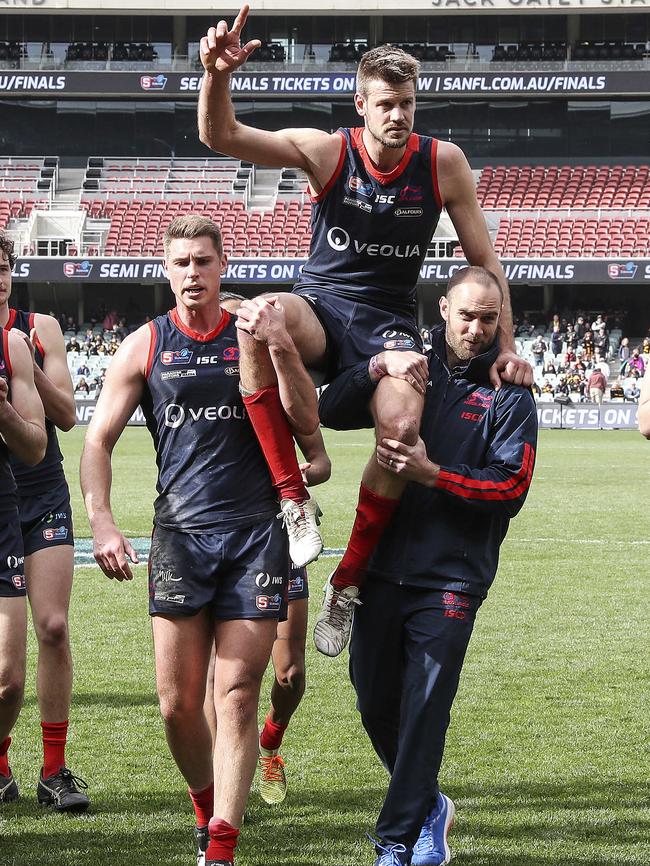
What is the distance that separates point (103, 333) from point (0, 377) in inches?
1469

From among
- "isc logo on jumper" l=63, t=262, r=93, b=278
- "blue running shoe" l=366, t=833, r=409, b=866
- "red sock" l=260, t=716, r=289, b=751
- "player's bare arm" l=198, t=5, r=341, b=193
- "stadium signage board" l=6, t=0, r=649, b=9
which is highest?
"stadium signage board" l=6, t=0, r=649, b=9

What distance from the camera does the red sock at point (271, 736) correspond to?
5.60 meters

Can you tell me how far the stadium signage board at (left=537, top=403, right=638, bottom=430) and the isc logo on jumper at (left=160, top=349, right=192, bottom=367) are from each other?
98.4 feet

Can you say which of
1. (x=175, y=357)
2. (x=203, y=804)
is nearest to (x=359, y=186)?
(x=175, y=357)

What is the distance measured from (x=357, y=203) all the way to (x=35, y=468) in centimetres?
206

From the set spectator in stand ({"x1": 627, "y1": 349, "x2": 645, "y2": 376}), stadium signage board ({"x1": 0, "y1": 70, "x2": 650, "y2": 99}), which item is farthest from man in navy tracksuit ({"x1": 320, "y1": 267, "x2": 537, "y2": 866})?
stadium signage board ({"x1": 0, "y1": 70, "x2": 650, "y2": 99})

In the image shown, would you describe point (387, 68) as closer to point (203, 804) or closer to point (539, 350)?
point (203, 804)

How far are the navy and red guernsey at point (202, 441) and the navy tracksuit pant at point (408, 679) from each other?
23.1 inches

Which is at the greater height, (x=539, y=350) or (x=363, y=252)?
(x=363, y=252)

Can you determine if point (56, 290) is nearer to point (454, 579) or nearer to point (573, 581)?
point (573, 581)

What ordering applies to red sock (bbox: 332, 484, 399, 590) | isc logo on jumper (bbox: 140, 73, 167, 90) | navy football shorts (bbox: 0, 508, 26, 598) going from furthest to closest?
isc logo on jumper (bbox: 140, 73, 167, 90) < navy football shorts (bbox: 0, 508, 26, 598) < red sock (bbox: 332, 484, 399, 590)

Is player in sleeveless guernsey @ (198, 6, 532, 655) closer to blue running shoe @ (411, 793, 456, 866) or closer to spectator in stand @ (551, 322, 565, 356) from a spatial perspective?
blue running shoe @ (411, 793, 456, 866)

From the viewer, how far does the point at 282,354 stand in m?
4.39

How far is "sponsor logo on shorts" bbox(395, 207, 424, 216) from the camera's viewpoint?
15.5 ft
